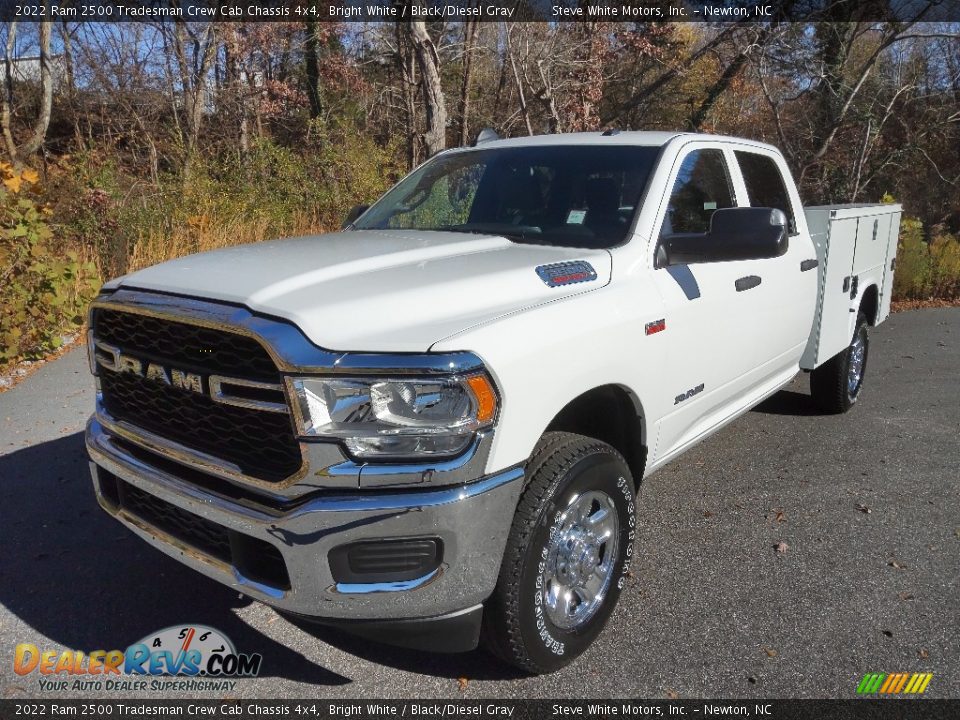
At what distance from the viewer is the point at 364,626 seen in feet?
7.34

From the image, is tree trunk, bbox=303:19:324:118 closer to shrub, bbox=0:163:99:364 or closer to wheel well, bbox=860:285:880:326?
shrub, bbox=0:163:99:364

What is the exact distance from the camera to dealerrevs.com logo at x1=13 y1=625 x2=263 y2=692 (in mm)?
2703

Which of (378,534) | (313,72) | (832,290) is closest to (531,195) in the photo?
(378,534)

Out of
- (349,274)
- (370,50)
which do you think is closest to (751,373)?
(349,274)

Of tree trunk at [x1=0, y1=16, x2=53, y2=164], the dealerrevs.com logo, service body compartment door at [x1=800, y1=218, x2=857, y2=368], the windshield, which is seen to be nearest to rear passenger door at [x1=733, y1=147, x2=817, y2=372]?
service body compartment door at [x1=800, y1=218, x2=857, y2=368]

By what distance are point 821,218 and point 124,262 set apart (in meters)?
7.45

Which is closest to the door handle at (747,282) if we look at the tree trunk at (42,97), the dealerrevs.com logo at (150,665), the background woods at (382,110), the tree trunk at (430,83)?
the dealerrevs.com logo at (150,665)

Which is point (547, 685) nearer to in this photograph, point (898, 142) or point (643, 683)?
point (643, 683)

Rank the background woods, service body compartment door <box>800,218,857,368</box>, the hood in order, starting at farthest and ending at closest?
the background woods < service body compartment door <box>800,218,857,368</box> < the hood

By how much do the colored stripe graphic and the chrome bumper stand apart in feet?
4.81

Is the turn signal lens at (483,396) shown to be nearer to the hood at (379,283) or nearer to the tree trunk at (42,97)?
the hood at (379,283)

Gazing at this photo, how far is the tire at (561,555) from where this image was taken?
2.40 m

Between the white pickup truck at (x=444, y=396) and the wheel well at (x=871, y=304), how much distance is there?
284 centimetres

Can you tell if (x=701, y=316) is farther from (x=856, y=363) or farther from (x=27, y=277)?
(x=27, y=277)
